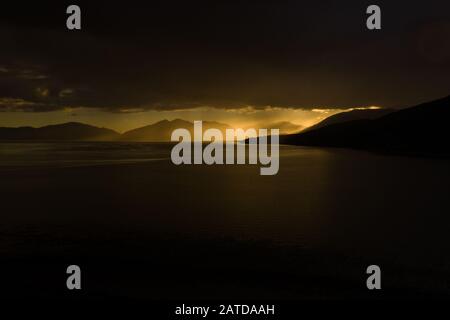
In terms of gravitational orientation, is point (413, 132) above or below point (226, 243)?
above

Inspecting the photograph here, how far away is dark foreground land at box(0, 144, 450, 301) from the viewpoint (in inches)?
515

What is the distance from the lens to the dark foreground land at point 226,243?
13.1 metres

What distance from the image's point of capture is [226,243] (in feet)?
58.0

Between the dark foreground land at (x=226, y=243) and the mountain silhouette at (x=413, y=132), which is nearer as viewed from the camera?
the dark foreground land at (x=226, y=243)

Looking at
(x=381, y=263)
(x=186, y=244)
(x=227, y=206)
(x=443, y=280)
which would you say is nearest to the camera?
(x=443, y=280)

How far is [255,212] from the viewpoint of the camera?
2452cm

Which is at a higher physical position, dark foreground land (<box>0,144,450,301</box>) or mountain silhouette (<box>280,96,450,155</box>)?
mountain silhouette (<box>280,96,450,155</box>)

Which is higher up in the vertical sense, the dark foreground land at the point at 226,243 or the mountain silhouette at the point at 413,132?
the mountain silhouette at the point at 413,132

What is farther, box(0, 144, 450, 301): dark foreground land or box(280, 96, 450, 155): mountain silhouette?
box(280, 96, 450, 155): mountain silhouette

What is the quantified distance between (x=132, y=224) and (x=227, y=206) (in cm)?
746

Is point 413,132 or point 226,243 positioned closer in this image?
point 226,243
